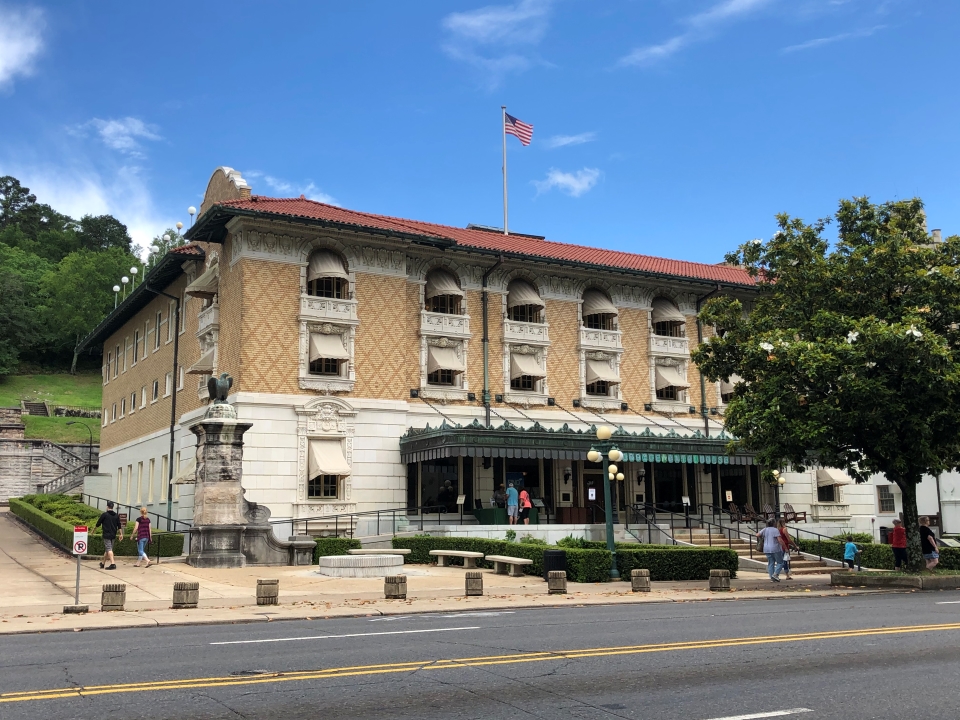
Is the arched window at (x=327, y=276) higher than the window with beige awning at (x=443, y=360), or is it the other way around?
the arched window at (x=327, y=276)

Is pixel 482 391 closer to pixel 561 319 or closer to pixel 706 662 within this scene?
pixel 561 319

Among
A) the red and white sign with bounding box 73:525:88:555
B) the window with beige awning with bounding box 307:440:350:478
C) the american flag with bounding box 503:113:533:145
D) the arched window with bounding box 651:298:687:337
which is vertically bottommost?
the red and white sign with bounding box 73:525:88:555

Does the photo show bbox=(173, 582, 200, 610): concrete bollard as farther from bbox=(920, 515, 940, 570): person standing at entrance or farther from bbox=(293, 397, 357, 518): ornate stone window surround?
bbox=(920, 515, 940, 570): person standing at entrance

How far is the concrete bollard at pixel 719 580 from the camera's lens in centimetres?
2209

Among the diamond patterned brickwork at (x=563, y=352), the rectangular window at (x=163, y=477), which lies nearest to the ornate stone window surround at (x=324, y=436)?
the rectangular window at (x=163, y=477)

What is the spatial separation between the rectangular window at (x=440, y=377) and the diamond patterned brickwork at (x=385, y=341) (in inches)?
28.2

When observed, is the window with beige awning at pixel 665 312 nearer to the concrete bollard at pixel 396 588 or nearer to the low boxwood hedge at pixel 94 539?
the low boxwood hedge at pixel 94 539

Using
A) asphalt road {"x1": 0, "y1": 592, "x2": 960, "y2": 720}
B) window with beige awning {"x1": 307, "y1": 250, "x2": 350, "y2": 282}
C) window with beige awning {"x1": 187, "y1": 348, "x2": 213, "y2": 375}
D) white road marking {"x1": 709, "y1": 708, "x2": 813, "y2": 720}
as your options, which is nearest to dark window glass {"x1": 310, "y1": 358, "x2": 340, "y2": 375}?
window with beige awning {"x1": 307, "y1": 250, "x2": 350, "y2": 282}

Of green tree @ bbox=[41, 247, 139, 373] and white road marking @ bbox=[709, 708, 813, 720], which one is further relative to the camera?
green tree @ bbox=[41, 247, 139, 373]

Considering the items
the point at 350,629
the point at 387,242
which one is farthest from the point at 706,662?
the point at 387,242

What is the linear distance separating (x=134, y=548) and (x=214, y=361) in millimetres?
7684

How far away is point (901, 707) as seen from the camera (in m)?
7.84

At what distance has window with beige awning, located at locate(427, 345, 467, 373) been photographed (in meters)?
35.4

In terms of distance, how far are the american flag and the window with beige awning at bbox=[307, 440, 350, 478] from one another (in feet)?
56.9
